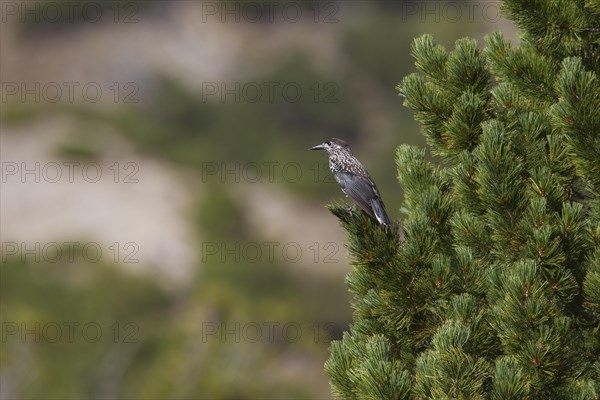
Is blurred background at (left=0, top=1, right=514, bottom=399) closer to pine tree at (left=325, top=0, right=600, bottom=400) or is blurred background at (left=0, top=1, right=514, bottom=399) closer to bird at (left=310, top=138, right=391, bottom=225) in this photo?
bird at (left=310, top=138, right=391, bottom=225)

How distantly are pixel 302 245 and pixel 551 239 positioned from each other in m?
50.6

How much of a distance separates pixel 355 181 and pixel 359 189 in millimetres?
268

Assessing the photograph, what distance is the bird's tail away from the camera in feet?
20.8

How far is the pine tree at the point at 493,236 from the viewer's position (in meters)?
5.59

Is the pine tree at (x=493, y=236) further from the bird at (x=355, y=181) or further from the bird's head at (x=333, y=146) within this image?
the bird's head at (x=333, y=146)

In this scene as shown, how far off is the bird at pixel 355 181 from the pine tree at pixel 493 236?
0.19 m

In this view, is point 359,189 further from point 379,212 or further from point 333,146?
point 333,146

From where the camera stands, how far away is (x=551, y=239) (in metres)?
5.76

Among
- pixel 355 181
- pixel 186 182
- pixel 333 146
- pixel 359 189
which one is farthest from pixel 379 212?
pixel 186 182

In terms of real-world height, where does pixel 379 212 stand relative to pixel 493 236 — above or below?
above


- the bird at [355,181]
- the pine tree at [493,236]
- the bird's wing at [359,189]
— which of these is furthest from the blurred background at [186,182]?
the pine tree at [493,236]

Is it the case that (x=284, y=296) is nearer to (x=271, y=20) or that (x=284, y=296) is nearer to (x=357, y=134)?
(x=357, y=134)

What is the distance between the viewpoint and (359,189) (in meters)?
7.19

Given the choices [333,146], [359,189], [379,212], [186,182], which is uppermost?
[186,182]
